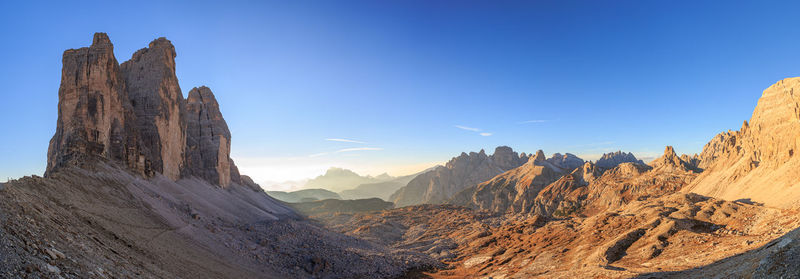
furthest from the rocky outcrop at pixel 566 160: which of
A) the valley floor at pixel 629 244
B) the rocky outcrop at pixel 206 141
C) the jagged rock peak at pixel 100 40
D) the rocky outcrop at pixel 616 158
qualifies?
the jagged rock peak at pixel 100 40

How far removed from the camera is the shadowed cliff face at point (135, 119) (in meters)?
36.2

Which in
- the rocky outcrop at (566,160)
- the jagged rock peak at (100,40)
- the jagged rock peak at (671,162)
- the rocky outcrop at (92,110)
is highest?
the jagged rock peak at (100,40)

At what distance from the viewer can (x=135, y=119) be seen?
47406 mm

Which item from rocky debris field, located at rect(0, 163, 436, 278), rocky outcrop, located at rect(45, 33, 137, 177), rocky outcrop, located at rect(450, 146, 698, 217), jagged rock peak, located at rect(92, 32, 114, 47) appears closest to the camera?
rocky debris field, located at rect(0, 163, 436, 278)

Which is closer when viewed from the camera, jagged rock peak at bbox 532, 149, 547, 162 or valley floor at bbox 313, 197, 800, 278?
valley floor at bbox 313, 197, 800, 278

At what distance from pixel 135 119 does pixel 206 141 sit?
25.7m

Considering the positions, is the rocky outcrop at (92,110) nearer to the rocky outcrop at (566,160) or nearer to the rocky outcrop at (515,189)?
the rocky outcrop at (515,189)

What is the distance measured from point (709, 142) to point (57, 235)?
495 feet

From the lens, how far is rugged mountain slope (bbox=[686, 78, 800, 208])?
111ft

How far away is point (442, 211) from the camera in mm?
81625

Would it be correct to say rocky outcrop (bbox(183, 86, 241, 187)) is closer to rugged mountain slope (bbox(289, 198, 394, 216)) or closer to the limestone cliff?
the limestone cliff

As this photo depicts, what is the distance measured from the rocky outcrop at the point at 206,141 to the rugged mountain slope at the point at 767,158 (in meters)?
84.3

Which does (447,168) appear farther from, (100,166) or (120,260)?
(120,260)

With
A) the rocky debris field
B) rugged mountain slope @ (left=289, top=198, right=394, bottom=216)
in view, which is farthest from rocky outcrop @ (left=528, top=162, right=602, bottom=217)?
rugged mountain slope @ (left=289, top=198, right=394, bottom=216)
